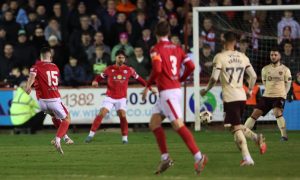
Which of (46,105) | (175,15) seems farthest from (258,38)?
(46,105)

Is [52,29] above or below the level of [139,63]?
above

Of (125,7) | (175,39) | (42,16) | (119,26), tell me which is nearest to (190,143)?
(175,39)

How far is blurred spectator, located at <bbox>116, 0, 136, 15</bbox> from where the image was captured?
1090 inches

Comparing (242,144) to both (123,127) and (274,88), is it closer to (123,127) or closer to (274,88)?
(274,88)

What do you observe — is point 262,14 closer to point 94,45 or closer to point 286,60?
point 286,60

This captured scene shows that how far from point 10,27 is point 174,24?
16.7 feet

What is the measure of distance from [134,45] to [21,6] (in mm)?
3993

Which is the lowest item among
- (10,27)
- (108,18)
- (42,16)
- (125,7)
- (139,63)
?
(139,63)

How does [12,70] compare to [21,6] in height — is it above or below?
below

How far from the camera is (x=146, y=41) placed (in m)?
26.4

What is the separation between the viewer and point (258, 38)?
2564cm

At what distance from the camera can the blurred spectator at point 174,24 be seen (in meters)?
26.8

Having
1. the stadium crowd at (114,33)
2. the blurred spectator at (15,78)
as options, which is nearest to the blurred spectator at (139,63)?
the stadium crowd at (114,33)

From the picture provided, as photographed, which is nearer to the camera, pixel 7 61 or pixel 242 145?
pixel 242 145
